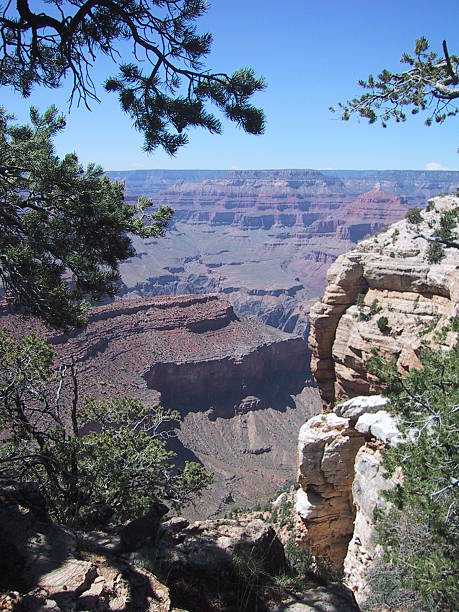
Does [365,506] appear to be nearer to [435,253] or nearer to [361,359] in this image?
[361,359]

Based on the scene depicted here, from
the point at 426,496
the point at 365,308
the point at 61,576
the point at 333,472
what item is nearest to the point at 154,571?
the point at 61,576

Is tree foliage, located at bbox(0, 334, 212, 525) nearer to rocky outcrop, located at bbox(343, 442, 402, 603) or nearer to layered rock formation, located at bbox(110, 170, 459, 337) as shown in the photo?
rocky outcrop, located at bbox(343, 442, 402, 603)

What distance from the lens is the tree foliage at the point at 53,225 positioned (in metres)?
6.14

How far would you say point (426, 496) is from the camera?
5.93 m

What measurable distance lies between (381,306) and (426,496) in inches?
429

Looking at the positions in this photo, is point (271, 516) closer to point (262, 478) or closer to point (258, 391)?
point (262, 478)

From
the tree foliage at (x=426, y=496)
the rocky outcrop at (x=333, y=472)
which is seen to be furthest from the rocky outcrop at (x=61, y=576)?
the rocky outcrop at (x=333, y=472)

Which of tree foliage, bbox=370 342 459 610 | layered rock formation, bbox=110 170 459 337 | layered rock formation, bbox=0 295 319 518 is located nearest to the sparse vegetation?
tree foliage, bbox=370 342 459 610

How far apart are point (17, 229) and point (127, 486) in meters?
3.94

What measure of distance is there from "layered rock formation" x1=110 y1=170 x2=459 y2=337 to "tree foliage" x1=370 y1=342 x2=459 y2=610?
3450 inches

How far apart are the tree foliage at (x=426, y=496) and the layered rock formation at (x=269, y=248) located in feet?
288

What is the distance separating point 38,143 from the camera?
646cm

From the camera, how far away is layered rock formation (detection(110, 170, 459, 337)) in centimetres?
11456

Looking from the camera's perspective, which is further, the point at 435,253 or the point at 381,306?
the point at 381,306
